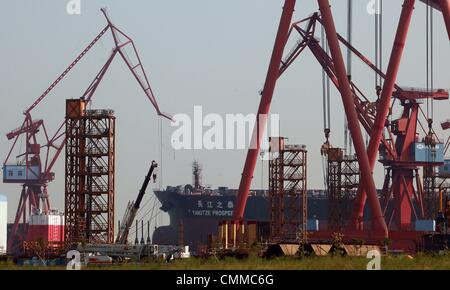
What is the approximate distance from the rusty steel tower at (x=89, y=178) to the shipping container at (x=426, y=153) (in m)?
49.9

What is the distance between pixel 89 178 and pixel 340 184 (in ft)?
177

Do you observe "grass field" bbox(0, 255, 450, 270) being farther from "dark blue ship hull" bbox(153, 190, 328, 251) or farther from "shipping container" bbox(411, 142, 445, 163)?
"dark blue ship hull" bbox(153, 190, 328, 251)

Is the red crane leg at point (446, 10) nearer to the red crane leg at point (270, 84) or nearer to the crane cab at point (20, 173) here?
the red crane leg at point (270, 84)

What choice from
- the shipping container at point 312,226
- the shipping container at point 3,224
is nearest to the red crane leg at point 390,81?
the shipping container at point 312,226

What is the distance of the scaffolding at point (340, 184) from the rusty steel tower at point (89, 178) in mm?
50318

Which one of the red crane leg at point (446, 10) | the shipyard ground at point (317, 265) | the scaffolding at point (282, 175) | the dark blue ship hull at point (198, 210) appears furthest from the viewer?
the dark blue ship hull at point (198, 210)

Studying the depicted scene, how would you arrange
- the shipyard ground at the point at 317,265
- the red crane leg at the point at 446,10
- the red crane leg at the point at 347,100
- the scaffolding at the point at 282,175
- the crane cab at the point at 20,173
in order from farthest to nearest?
the crane cab at the point at 20,173 → the scaffolding at the point at 282,175 → the red crane leg at the point at 347,100 → the red crane leg at the point at 446,10 → the shipyard ground at the point at 317,265

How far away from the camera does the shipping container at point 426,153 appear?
132375 mm

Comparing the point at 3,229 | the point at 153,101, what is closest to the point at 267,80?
the point at 3,229

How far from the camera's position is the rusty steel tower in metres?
91.1

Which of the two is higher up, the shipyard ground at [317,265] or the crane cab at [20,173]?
the crane cab at [20,173]

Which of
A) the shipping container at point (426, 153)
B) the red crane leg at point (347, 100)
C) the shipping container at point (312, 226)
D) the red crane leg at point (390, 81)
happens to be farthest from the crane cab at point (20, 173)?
the red crane leg at point (347, 100)

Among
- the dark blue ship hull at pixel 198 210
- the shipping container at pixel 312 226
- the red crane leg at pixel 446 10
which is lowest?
the shipping container at pixel 312 226

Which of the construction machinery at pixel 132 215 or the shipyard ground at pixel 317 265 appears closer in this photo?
the shipyard ground at pixel 317 265
